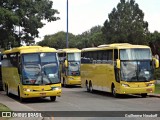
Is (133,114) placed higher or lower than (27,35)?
lower

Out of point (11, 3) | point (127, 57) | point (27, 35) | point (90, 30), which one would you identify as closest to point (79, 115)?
point (127, 57)

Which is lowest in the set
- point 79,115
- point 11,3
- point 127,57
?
point 79,115

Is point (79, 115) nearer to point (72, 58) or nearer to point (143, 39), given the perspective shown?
point (72, 58)

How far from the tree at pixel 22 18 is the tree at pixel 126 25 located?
39295 mm

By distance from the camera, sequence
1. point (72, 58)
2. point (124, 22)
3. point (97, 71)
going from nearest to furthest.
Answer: point (97, 71)
point (72, 58)
point (124, 22)

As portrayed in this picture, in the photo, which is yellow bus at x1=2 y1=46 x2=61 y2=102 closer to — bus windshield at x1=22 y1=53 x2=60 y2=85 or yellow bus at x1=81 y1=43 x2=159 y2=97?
bus windshield at x1=22 y1=53 x2=60 y2=85

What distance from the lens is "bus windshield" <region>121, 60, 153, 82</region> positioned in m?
26.8

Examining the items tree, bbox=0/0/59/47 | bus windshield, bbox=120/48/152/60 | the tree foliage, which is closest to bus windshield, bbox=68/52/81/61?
tree, bbox=0/0/59/47

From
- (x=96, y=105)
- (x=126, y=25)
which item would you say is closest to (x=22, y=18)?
(x=96, y=105)

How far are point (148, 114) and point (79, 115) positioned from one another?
2.66 metres

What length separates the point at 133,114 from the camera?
1759 cm

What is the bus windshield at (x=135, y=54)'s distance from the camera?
27.1 metres

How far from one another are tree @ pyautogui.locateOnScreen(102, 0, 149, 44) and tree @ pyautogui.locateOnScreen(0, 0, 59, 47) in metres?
→ 39.3

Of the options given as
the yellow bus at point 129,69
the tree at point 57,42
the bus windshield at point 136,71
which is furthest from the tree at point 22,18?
the tree at point 57,42
